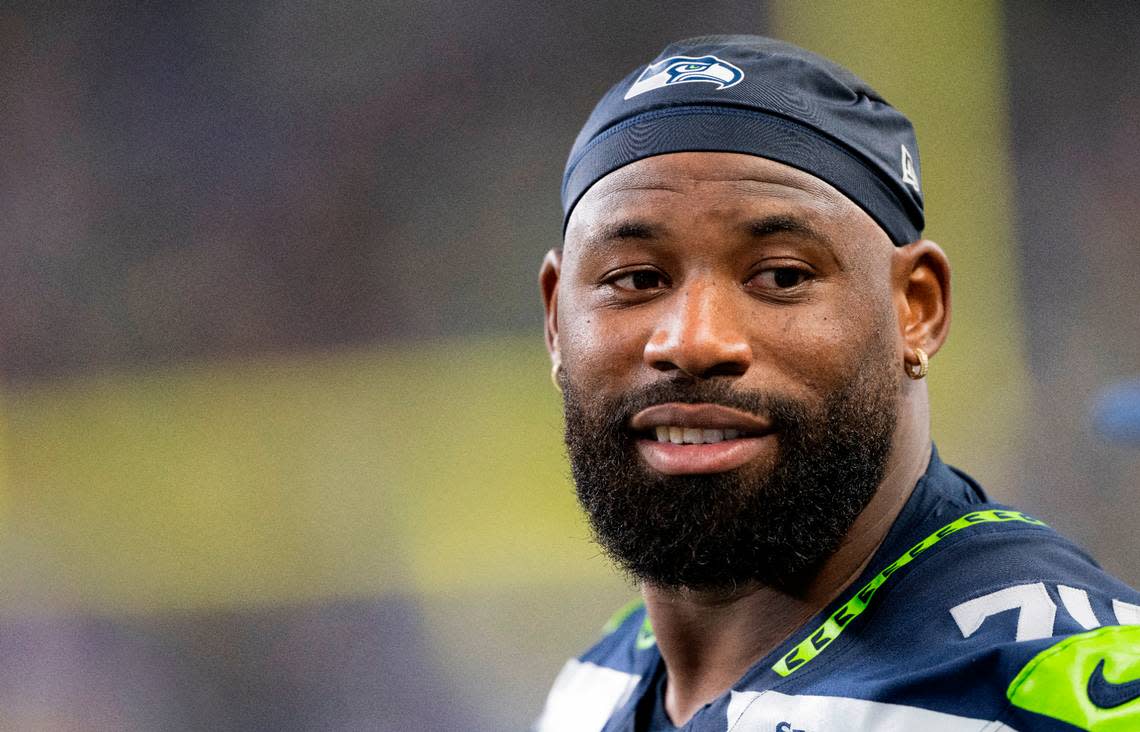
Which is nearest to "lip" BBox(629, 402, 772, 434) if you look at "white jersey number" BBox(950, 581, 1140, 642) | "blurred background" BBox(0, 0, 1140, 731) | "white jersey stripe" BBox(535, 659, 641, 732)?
"white jersey number" BBox(950, 581, 1140, 642)

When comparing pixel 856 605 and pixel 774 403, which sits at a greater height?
pixel 774 403

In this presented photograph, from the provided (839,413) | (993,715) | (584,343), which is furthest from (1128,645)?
(584,343)

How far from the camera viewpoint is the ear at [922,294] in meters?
1.30

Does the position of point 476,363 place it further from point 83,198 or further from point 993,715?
point 993,715

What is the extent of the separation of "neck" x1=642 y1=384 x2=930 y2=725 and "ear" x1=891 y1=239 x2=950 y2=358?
7 centimetres

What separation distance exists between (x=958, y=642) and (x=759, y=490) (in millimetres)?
245

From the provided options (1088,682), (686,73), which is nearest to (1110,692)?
(1088,682)

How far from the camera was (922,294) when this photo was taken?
1327 millimetres

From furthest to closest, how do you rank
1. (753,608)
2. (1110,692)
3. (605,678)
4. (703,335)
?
(605,678) < (753,608) < (703,335) < (1110,692)

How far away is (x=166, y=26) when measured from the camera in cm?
364

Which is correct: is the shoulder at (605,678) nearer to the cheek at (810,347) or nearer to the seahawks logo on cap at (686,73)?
the cheek at (810,347)

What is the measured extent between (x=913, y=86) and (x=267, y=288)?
6.26ft

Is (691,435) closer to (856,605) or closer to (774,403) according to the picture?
(774,403)

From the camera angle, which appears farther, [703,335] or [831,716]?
[703,335]
